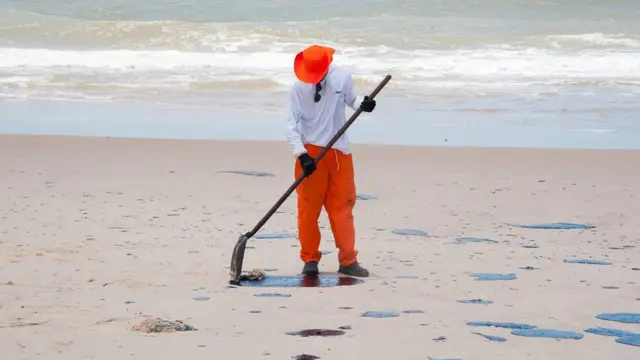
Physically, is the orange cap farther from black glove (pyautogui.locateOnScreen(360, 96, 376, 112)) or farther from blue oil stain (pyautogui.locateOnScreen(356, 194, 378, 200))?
blue oil stain (pyautogui.locateOnScreen(356, 194, 378, 200))

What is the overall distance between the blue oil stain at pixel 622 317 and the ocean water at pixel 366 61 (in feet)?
21.1

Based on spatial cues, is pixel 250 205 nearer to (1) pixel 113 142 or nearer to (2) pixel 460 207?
(2) pixel 460 207

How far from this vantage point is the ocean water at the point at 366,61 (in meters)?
13.4

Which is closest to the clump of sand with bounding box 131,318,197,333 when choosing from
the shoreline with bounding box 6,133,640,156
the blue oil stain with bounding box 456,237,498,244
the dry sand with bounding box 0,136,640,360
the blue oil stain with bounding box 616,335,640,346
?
the dry sand with bounding box 0,136,640,360

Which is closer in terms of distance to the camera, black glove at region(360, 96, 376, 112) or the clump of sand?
the clump of sand

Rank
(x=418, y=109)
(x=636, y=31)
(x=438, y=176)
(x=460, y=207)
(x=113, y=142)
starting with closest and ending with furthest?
(x=460, y=207), (x=438, y=176), (x=113, y=142), (x=418, y=109), (x=636, y=31)

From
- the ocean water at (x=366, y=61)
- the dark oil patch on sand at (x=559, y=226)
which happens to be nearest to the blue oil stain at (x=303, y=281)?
the dark oil patch on sand at (x=559, y=226)

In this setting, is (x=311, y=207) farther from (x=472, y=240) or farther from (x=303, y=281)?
(x=472, y=240)

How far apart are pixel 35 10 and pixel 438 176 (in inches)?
820

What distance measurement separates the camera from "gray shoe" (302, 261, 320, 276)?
597 cm

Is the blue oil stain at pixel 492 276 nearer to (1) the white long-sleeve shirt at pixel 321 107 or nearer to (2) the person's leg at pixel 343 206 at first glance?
(2) the person's leg at pixel 343 206

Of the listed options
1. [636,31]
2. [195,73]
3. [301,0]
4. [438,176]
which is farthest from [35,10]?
[438,176]

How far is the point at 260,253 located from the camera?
6.55 meters

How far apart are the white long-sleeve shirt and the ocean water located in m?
5.54
